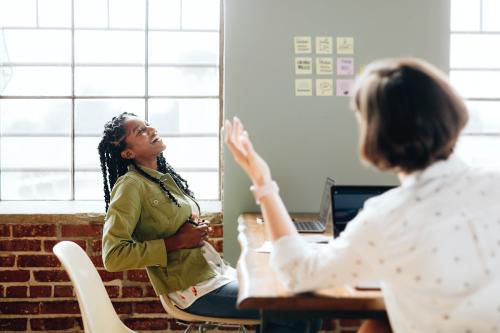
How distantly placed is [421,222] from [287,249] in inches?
14.2

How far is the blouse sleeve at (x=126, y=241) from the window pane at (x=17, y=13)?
68.8 inches

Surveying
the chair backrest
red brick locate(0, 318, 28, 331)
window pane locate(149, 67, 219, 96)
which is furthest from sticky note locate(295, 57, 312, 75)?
red brick locate(0, 318, 28, 331)

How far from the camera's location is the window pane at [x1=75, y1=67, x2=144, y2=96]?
3818mm

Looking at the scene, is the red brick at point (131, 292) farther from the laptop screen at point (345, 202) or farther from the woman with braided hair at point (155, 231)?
the laptop screen at point (345, 202)

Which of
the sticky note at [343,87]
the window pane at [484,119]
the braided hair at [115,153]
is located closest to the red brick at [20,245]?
the braided hair at [115,153]

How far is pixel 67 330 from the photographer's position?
142 inches

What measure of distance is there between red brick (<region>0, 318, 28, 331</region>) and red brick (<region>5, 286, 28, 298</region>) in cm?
14

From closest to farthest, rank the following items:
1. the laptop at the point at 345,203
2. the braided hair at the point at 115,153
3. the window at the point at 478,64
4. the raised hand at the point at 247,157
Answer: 1. the raised hand at the point at 247,157
2. the laptop at the point at 345,203
3. the braided hair at the point at 115,153
4. the window at the point at 478,64

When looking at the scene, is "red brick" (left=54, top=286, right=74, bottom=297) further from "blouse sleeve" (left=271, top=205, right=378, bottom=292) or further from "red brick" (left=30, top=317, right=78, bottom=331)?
"blouse sleeve" (left=271, top=205, right=378, bottom=292)

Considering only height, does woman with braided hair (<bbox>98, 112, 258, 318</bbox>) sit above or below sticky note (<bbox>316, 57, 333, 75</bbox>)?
below

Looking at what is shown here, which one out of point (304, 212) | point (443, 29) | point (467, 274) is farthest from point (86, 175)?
point (467, 274)

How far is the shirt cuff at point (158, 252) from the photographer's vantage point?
2510 millimetres

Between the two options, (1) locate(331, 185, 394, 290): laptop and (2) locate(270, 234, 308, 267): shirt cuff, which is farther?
(1) locate(331, 185, 394, 290): laptop

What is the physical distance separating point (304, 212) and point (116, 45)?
4.99ft
